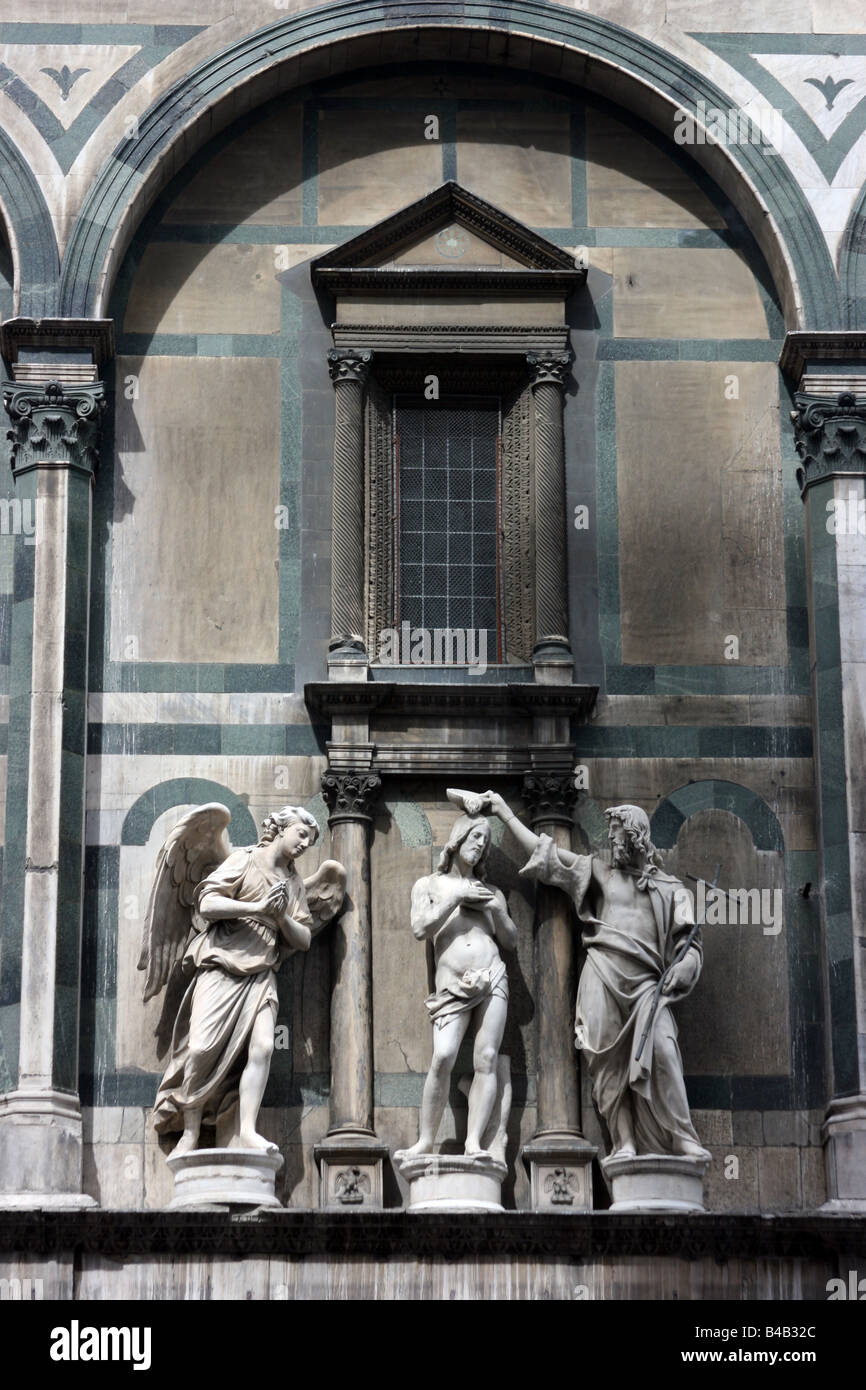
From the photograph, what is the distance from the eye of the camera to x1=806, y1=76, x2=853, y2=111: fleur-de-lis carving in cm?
1981

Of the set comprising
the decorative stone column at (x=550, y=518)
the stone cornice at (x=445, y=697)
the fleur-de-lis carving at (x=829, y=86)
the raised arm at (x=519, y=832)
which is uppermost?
the fleur-de-lis carving at (x=829, y=86)

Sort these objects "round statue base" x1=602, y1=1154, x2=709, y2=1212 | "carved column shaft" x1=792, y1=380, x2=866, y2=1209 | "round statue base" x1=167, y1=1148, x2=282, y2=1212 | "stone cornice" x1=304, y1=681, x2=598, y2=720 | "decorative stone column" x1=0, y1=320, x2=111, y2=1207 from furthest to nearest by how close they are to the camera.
→ "stone cornice" x1=304, y1=681, x2=598, y2=720 < "carved column shaft" x1=792, y1=380, x2=866, y2=1209 < "decorative stone column" x1=0, y1=320, x2=111, y2=1207 < "round statue base" x1=602, y1=1154, x2=709, y2=1212 < "round statue base" x1=167, y1=1148, x2=282, y2=1212

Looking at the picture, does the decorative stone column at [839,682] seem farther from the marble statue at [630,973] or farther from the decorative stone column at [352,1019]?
the decorative stone column at [352,1019]

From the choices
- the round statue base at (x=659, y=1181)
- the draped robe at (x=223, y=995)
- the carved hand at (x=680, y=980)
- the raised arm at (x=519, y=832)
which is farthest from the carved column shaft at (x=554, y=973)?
the draped robe at (x=223, y=995)

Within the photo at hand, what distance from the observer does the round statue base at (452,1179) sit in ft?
57.1

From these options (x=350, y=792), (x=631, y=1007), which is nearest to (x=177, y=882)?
(x=350, y=792)

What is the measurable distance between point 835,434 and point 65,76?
578 centimetres

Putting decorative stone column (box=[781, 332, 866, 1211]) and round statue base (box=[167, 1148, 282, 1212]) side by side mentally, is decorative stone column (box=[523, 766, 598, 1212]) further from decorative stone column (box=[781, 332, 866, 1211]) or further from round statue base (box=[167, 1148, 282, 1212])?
round statue base (box=[167, 1148, 282, 1212])

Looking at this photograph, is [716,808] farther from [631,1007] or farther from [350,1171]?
[350,1171]

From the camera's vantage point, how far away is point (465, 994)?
17.8 m

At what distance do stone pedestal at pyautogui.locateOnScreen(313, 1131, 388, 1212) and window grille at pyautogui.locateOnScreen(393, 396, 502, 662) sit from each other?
11.4ft

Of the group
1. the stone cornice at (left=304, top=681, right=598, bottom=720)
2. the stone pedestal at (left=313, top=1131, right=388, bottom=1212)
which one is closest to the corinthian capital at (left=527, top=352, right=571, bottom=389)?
the stone cornice at (left=304, top=681, right=598, bottom=720)

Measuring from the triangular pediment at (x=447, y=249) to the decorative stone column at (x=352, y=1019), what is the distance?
3.53 meters
